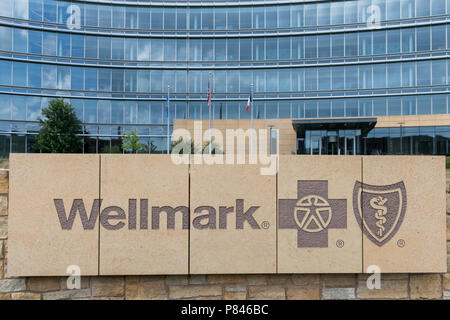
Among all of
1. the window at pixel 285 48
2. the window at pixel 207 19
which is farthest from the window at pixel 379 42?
the window at pixel 207 19

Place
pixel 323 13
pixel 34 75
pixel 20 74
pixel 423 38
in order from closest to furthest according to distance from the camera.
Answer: pixel 423 38
pixel 20 74
pixel 34 75
pixel 323 13

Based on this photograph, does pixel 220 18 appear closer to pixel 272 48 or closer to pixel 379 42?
pixel 272 48

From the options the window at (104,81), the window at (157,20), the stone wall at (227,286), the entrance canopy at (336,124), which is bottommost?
the stone wall at (227,286)

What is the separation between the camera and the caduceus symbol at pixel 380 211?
3.75 meters

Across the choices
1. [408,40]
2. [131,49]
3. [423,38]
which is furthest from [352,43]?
[131,49]

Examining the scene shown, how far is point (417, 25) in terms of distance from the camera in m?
32.0

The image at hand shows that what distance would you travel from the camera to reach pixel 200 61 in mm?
35219

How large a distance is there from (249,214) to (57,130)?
3349 cm

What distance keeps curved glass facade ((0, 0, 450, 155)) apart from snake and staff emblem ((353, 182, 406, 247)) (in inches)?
1234

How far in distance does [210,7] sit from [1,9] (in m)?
23.8

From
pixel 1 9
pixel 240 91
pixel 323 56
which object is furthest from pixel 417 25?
pixel 1 9

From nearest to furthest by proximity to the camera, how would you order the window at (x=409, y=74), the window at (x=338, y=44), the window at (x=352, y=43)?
the window at (x=409, y=74) < the window at (x=352, y=43) < the window at (x=338, y=44)

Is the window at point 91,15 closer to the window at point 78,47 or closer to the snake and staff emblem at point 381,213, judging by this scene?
the window at point 78,47

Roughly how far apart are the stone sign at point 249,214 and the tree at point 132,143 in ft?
92.3
